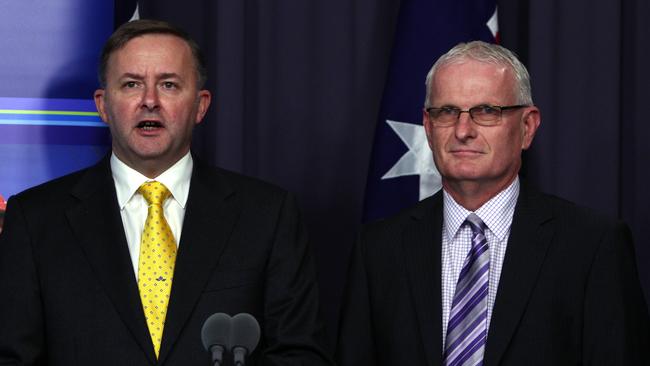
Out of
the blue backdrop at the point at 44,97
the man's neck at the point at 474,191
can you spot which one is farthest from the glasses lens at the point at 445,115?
the blue backdrop at the point at 44,97

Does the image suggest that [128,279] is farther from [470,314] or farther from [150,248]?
[470,314]

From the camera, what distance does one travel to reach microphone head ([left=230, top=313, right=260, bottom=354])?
173 cm

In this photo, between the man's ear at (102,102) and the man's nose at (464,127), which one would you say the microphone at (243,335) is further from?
the man's ear at (102,102)

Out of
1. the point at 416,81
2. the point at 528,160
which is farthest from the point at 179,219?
the point at 528,160

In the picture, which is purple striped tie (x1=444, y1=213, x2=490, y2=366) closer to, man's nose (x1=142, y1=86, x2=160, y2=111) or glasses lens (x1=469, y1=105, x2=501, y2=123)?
glasses lens (x1=469, y1=105, x2=501, y2=123)

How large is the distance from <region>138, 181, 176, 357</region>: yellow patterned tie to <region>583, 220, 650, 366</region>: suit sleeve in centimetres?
97

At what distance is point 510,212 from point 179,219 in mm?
807

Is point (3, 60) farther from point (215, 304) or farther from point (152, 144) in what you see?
point (215, 304)

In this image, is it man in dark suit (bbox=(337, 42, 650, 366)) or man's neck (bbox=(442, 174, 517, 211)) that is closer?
man in dark suit (bbox=(337, 42, 650, 366))

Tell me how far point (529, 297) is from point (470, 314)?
0.14m

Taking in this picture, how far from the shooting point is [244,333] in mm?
1740

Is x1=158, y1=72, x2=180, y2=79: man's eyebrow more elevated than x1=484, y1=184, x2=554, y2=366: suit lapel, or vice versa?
x1=158, y1=72, x2=180, y2=79: man's eyebrow

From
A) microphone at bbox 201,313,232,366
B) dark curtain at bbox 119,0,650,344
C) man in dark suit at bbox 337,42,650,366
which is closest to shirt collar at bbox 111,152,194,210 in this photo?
man in dark suit at bbox 337,42,650,366

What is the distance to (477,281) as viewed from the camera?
8.16ft
